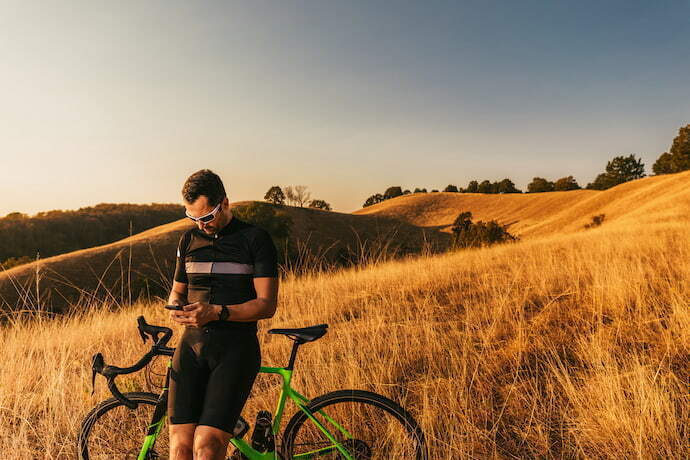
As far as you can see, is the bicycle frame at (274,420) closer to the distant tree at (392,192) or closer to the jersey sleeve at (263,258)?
the jersey sleeve at (263,258)

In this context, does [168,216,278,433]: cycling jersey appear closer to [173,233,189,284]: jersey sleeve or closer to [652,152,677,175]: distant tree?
[173,233,189,284]: jersey sleeve

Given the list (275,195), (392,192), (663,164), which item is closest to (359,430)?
(275,195)

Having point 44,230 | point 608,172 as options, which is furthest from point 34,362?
point 608,172

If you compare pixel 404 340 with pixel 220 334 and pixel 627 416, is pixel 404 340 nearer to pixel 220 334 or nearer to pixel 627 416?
pixel 627 416

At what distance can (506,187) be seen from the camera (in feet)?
363

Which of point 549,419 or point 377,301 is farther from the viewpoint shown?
point 377,301

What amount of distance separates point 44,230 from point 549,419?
298 feet

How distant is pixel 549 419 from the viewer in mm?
3320

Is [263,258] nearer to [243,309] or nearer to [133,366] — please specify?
[243,309]

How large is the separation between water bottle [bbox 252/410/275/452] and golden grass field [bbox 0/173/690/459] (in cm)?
137

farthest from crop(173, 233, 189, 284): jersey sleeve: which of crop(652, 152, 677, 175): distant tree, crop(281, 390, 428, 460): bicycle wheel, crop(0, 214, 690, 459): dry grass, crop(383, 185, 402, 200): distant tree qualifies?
crop(383, 185, 402, 200): distant tree

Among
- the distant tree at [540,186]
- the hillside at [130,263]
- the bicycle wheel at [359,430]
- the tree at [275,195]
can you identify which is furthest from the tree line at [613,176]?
the bicycle wheel at [359,430]

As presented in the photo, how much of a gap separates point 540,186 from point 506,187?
28.1ft

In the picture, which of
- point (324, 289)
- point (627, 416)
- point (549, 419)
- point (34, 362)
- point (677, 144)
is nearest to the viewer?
point (627, 416)
